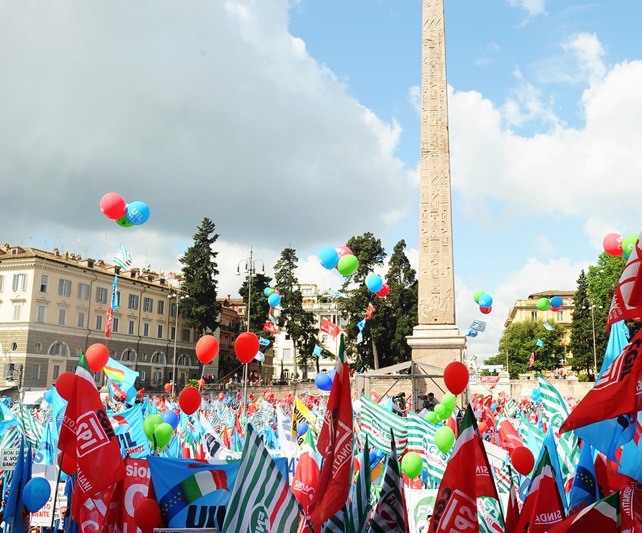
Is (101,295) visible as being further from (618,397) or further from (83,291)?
(618,397)

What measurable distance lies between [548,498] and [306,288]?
107470 millimetres

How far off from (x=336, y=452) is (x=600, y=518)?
1.82m

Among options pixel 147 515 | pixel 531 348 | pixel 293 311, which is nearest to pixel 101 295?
pixel 293 311

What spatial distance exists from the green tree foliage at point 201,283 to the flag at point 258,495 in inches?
1778

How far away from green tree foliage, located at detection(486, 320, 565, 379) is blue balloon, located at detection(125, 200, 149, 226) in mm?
62257

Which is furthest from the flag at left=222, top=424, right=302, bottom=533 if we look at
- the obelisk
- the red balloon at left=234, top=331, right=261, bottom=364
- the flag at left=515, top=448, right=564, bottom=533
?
the obelisk

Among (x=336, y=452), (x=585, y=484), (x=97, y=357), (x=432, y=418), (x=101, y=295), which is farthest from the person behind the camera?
(x=101, y=295)

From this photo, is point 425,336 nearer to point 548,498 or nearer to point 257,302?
point 548,498

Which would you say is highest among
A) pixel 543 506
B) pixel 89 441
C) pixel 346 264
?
pixel 346 264

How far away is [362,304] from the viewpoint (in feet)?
150

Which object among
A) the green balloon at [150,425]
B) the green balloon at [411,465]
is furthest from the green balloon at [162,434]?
the green balloon at [411,465]

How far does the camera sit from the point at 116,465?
207 inches

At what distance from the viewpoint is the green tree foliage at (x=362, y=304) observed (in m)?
45.2

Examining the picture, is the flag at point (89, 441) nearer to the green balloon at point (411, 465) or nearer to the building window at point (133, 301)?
the green balloon at point (411, 465)
